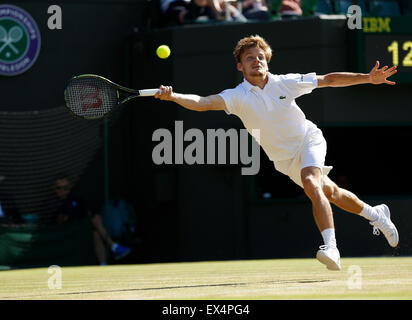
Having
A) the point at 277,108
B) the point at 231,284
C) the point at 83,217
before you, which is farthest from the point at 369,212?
the point at 83,217

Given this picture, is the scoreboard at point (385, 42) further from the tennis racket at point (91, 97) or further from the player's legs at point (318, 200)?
the tennis racket at point (91, 97)

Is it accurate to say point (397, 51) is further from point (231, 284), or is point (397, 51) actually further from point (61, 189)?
point (231, 284)

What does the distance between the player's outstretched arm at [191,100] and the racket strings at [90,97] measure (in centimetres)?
61

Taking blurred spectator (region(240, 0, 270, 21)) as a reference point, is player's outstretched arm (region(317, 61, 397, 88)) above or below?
below

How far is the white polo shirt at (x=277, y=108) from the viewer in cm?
747

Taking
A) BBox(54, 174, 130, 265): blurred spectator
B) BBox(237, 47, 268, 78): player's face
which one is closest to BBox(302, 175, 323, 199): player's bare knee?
BBox(237, 47, 268, 78): player's face

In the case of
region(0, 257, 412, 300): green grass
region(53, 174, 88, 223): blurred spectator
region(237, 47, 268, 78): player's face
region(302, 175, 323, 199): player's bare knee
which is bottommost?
region(0, 257, 412, 300): green grass

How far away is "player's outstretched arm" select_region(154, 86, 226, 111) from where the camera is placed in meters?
6.92

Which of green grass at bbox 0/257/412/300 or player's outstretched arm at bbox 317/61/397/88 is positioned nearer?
green grass at bbox 0/257/412/300

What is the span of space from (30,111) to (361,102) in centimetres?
500

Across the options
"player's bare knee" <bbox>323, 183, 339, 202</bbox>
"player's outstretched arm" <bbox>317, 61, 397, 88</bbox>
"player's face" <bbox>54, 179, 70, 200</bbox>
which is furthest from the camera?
"player's face" <bbox>54, 179, 70, 200</bbox>

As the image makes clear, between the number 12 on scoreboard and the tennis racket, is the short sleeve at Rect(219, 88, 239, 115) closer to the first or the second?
the tennis racket

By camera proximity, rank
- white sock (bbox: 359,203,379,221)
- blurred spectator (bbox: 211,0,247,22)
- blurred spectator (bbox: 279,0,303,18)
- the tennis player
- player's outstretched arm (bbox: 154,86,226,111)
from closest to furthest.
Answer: player's outstretched arm (bbox: 154,86,226,111), the tennis player, white sock (bbox: 359,203,379,221), blurred spectator (bbox: 279,0,303,18), blurred spectator (bbox: 211,0,247,22)
